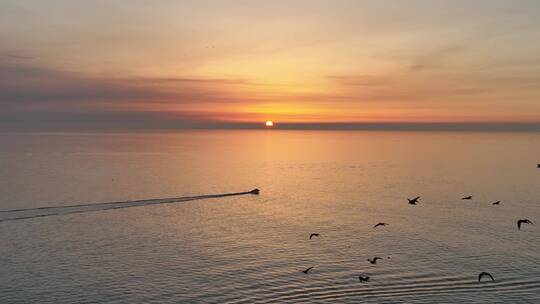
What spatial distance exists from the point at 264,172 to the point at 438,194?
169 feet

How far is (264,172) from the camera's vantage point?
126 meters

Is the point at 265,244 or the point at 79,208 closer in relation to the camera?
the point at 265,244

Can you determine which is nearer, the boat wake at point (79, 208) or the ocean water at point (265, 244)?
the ocean water at point (265, 244)

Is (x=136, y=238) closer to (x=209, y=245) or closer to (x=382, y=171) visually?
(x=209, y=245)

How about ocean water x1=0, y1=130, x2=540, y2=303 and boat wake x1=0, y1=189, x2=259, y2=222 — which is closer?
ocean water x1=0, y1=130, x2=540, y2=303

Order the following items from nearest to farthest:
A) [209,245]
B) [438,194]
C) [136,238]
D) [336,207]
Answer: [209,245] → [136,238] → [336,207] → [438,194]

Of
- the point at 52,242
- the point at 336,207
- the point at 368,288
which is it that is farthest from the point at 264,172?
the point at 368,288

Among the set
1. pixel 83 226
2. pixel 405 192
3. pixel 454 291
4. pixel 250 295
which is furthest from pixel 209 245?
pixel 405 192

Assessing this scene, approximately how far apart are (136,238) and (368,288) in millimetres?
26657

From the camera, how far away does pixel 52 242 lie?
4872 cm

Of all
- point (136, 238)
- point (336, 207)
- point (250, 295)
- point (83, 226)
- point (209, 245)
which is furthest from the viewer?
point (336, 207)

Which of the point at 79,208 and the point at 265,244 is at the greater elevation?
the point at 79,208

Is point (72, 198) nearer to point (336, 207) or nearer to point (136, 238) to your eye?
point (136, 238)

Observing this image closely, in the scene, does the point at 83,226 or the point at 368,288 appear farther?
the point at 83,226
